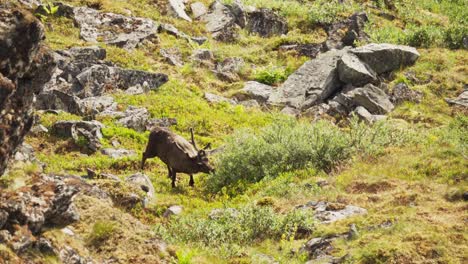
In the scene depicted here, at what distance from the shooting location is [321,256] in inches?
551

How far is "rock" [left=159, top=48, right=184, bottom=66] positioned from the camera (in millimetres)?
36844

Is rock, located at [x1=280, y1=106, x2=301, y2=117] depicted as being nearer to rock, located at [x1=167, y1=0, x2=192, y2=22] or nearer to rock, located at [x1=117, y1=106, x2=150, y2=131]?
rock, located at [x1=117, y1=106, x2=150, y2=131]

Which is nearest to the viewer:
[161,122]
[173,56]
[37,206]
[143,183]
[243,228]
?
[37,206]

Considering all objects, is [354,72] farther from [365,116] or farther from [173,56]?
[173,56]

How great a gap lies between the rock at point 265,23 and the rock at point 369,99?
43.4 feet

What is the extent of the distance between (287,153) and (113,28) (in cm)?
2061

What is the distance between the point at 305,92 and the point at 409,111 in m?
5.63

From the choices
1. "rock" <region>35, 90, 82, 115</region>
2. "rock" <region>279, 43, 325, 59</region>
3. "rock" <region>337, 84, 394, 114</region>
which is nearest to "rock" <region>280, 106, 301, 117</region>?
"rock" <region>337, 84, 394, 114</region>

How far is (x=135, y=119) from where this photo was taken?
27609mm

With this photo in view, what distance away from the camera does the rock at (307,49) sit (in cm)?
3984

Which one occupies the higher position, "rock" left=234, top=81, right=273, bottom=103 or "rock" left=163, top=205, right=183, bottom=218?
"rock" left=163, top=205, right=183, bottom=218

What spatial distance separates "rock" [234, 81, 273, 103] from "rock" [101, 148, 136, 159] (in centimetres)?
1087

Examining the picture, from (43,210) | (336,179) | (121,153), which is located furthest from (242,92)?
(43,210)

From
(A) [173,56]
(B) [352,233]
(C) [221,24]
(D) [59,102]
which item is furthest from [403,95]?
(B) [352,233]
